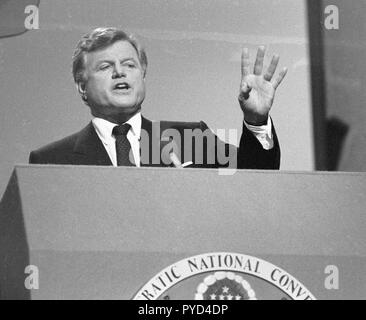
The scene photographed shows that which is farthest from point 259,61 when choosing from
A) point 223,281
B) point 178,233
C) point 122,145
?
point 223,281

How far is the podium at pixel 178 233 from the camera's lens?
2.67 m

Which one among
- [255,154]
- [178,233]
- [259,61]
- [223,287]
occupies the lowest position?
[223,287]

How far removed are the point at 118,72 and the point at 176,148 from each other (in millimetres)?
353

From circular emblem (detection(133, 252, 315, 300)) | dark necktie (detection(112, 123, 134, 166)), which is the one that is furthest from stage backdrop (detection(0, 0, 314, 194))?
circular emblem (detection(133, 252, 315, 300))

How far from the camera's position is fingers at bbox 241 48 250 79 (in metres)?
2.79

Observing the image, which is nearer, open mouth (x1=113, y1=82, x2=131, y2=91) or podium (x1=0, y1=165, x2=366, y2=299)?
podium (x1=0, y1=165, x2=366, y2=299)

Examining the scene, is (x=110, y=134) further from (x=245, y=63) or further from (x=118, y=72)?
(x=245, y=63)

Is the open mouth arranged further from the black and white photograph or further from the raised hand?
the raised hand

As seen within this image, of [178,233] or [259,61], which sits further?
[259,61]

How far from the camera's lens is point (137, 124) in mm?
2783

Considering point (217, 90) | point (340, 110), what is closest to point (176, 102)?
point (217, 90)

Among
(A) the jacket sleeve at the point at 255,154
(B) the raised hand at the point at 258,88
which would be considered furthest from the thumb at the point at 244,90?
(A) the jacket sleeve at the point at 255,154

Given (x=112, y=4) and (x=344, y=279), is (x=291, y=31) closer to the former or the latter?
(x=112, y=4)
